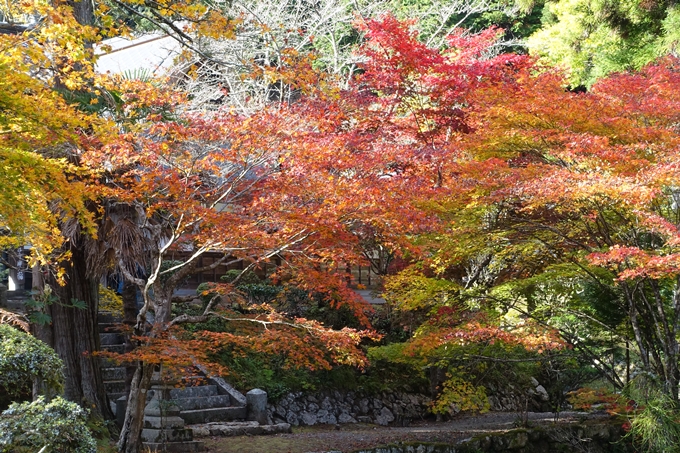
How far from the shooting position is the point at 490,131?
33.6 feet

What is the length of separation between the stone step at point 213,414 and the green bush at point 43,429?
4894mm

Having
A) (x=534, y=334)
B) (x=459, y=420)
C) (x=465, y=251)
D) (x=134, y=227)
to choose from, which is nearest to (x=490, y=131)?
(x=465, y=251)

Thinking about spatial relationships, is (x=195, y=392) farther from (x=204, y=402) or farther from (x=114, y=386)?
(x=114, y=386)

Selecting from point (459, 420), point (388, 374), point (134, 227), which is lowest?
point (459, 420)

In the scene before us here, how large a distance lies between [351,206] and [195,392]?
18.9ft

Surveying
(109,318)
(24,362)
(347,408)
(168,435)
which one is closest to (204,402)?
(168,435)

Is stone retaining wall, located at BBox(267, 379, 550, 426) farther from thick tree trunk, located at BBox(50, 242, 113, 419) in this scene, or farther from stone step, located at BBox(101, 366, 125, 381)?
thick tree trunk, located at BBox(50, 242, 113, 419)

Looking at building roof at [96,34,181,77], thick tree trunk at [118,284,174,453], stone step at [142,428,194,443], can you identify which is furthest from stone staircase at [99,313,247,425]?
building roof at [96,34,181,77]

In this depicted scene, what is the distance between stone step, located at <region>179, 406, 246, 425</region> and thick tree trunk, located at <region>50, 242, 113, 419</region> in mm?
1318

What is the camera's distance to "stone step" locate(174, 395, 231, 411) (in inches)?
486

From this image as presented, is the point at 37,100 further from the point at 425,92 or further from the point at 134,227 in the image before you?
the point at 425,92

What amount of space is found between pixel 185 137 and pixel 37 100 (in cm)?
231

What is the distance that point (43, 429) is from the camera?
6695 mm

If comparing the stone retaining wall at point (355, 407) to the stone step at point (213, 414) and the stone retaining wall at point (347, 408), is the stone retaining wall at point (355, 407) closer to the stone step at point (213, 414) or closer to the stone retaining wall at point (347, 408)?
the stone retaining wall at point (347, 408)
